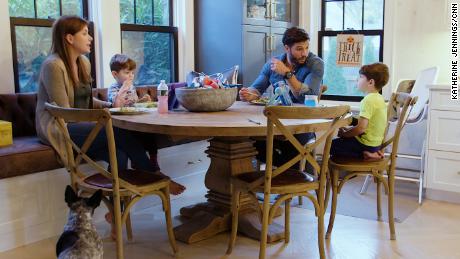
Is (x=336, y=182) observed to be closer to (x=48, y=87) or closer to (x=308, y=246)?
(x=308, y=246)

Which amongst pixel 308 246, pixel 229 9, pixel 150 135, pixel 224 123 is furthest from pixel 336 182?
pixel 229 9

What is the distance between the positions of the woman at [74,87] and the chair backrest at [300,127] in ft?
2.67

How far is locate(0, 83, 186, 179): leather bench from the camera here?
2701 millimetres

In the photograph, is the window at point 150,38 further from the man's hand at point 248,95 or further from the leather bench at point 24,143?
the man's hand at point 248,95

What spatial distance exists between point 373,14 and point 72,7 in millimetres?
2705

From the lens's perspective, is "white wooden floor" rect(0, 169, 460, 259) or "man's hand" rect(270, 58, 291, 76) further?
"man's hand" rect(270, 58, 291, 76)

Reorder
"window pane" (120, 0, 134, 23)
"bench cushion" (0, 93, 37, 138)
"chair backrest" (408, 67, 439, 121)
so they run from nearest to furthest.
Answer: "bench cushion" (0, 93, 37, 138) → "chair backrest" (408, 67, 439, 121) → "window pane" (120, 0, 134, 23)

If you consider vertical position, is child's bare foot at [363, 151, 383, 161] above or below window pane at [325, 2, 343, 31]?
below

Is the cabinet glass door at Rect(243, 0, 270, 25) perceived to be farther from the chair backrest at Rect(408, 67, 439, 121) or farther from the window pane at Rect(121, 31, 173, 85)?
the chair backrest at Rect(408, 67, 439, 121)

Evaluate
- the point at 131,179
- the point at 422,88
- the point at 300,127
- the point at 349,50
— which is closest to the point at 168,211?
the point at 131,179

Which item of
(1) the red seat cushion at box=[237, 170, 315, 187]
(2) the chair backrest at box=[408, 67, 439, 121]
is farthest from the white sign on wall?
(1) the red seat cushion at box=[237, 170, 315, 187]

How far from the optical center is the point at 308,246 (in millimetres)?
2799

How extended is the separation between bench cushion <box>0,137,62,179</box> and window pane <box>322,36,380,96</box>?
3.00m

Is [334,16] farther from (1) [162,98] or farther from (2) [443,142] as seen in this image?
(1) [162,98]
